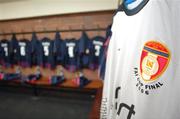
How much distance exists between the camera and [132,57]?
22.8 inches

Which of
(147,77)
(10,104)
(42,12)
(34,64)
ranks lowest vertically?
(10,104)

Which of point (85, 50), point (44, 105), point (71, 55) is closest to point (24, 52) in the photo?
point (71, 55)

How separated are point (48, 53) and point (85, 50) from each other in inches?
34.1

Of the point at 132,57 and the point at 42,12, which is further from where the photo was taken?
the point at 42,12

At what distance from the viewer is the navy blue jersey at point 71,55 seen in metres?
3.36

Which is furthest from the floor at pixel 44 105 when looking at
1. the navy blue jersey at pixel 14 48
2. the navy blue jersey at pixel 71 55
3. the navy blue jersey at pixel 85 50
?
the navy blue jersey at pixel 14 48

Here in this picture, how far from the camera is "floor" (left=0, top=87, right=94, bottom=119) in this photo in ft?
9.14

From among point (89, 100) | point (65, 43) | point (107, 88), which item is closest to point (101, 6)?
point (65, 43)

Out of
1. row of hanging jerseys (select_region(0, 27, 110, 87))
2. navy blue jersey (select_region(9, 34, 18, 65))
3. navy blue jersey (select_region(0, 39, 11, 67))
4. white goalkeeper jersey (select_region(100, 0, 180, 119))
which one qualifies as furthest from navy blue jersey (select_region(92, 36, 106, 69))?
white goalkeeper jersey (select_region(100, 0, 180, 119))

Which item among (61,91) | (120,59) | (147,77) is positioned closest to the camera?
(147,77)

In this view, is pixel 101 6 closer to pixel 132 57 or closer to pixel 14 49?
pixel 14 49

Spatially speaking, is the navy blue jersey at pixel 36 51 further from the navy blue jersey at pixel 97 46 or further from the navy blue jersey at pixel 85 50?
the navy blue jersey at pixel 97 46

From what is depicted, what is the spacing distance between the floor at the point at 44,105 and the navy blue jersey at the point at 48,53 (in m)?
0.71

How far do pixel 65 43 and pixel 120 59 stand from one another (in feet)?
9.47
